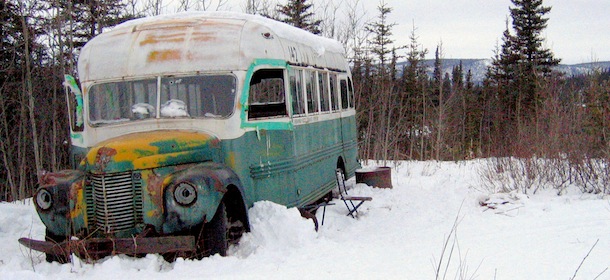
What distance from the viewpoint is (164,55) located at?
657 centimetres

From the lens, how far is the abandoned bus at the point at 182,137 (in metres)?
5.49

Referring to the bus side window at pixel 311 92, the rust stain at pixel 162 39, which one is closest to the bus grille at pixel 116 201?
the rust stain at pixel 162 39

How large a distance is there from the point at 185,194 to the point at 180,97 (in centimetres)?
153

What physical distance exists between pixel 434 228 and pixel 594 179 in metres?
3.83

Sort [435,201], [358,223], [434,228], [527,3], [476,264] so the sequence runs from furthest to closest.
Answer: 1. [527,3]
2. [435,201]
3. [358,223]
4. [434,228]
5. [476,264]

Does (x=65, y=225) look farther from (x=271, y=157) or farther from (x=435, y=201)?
(x=435, y=201)

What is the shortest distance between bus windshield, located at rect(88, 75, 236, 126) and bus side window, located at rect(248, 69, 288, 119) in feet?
1.16

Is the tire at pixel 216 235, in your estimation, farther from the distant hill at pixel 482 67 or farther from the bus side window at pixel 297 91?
the distant hill at pixel 482 67

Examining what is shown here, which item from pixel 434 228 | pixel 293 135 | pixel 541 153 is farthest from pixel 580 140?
pixel 293 135

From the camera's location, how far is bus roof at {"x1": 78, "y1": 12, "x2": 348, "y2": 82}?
21.5 ft

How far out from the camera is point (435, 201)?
9758 mm

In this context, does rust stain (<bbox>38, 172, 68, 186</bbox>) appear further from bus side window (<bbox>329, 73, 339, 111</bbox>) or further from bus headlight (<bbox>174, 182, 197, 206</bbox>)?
bus side window (<bbox>329, 73, 339, 111</bbox>)

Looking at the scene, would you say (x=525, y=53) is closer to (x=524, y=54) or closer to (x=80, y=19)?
(x=524, y=54)

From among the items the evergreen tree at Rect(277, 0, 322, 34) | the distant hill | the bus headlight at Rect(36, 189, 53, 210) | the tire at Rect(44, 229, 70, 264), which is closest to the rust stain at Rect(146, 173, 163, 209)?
the tire at Rect(44, 229, 70, 264)
